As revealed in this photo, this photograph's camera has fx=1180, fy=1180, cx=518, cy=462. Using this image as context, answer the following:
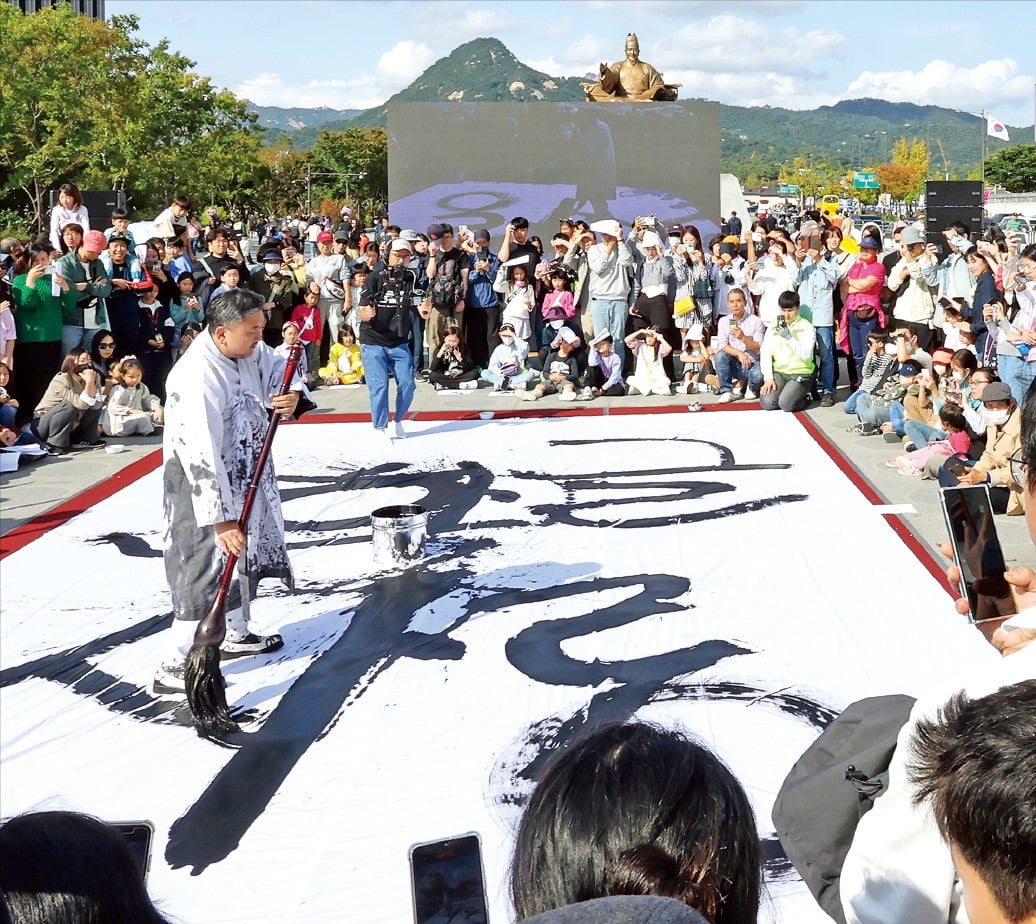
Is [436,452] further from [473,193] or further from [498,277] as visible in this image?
[473,193]

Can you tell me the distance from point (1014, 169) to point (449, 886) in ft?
231

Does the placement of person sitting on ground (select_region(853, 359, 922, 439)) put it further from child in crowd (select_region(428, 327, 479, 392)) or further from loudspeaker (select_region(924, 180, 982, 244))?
loudspeaker (select_region(924, 180, 982, 244))

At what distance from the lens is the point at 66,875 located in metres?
1.27

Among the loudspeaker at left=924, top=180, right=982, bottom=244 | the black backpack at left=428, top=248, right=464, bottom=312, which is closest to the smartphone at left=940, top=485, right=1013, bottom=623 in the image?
the black backpack at left=428, top=248, right=464, bottom=312

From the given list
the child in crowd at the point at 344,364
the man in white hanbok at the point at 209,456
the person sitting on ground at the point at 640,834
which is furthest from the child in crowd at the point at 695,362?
the person sitting on ground at the point at 640,834

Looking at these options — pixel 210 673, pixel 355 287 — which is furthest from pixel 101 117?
pixel 210 673

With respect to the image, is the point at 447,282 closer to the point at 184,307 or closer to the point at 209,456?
the point at 184,307

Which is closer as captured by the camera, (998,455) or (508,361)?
(998,455)

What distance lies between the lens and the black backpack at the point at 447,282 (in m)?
12.3

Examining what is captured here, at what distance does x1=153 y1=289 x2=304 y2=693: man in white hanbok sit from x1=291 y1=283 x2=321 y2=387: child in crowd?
6.95 metres

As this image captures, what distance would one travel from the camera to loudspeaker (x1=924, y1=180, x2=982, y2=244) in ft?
44.1

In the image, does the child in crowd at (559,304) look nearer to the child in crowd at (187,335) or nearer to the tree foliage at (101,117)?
the child in crowd at (187,335)

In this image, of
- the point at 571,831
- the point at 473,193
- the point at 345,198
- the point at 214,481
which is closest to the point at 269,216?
the point at 345,198

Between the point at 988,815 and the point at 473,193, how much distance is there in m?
17.6
